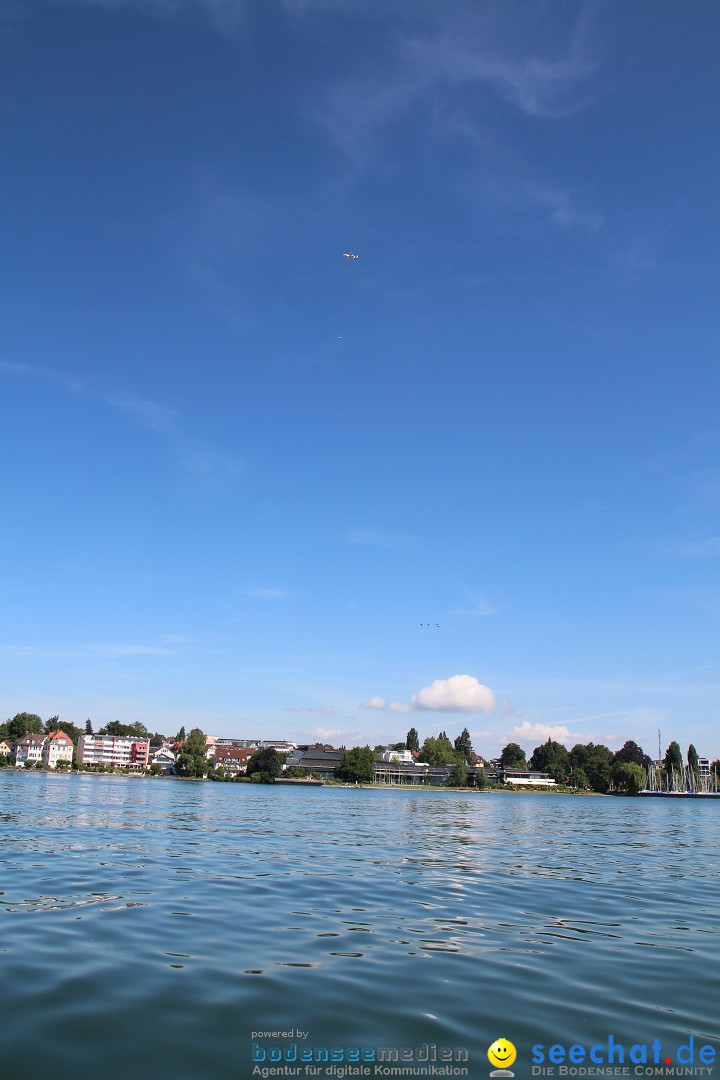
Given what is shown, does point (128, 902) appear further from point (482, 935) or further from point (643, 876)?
point (643, 876)

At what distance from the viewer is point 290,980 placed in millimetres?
11383

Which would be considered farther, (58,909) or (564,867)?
(564,867)

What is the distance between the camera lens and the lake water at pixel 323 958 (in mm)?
9031

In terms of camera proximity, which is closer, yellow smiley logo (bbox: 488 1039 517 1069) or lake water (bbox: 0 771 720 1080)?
yellow smiley logo (bbox: 488 1039 517 1069)

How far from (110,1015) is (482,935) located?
28.3 ft

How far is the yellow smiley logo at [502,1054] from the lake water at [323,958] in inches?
4.7

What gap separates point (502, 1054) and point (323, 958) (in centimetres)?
476

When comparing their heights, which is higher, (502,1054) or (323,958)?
(502,1054)

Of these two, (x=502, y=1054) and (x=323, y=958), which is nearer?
(x=502, y=1054)

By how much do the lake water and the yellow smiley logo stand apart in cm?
12

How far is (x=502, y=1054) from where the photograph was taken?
888 centimetres

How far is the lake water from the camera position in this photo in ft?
29.6

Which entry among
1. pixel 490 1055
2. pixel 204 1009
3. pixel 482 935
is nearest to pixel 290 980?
pixel 204 1009

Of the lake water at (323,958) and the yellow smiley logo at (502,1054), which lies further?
the lake water at (323,958)
